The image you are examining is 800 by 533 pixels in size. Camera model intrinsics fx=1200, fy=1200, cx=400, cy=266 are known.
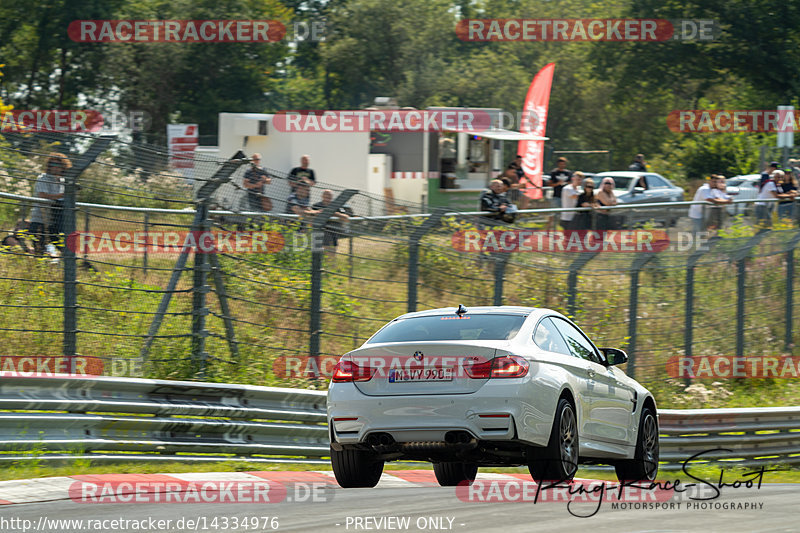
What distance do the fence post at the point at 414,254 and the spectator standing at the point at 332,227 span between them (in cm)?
85

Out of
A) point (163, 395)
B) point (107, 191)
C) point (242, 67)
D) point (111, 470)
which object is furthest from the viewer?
point (242, 67)

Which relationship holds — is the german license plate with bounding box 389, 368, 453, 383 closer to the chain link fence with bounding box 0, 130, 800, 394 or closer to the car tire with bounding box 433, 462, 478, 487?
the car tire with bounding box 433, 462, 478, 487

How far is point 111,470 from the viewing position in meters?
10.4

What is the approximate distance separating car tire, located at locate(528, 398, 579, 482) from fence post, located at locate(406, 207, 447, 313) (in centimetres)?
545

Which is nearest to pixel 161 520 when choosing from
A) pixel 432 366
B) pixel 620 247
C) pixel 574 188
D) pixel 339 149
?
pixel 432 366

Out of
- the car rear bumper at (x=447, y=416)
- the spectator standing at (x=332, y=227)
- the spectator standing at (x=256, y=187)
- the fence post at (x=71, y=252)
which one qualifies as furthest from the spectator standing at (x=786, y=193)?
the car rear bumper at (x=447, y=416)

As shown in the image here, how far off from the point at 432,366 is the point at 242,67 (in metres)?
52.9

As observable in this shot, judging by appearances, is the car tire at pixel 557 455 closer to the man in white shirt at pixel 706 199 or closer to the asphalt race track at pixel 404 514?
the asphalt race track at pixel 404 514

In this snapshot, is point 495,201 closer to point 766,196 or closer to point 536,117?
point 766,196

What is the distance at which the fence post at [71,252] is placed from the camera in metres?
11.4

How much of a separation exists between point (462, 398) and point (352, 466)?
4.30 feet

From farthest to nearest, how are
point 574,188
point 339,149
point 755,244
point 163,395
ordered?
point 339,149 → point 574,188 → point 755,244 → point 163,395

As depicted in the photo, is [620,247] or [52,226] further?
[620,247]

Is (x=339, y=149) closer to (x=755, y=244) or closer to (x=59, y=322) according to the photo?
(x=755, y=244)
